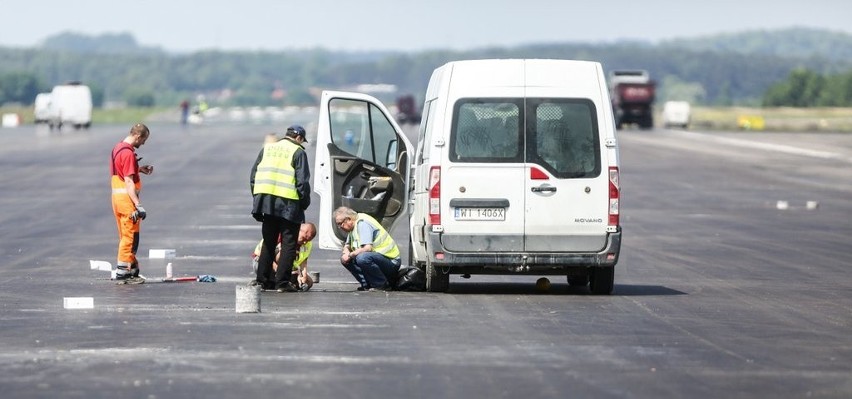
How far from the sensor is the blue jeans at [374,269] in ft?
56.9

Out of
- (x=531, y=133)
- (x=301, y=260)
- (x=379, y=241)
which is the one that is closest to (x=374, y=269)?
(x=379, y=241)

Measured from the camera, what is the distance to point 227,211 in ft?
111

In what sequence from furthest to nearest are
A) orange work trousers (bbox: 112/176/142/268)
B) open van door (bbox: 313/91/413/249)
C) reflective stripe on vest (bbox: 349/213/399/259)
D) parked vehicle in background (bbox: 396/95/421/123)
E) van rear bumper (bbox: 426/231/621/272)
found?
parked vehicle in background (bbox: 396/95/421/123) < open van door (bbox: 313/91/413/249) < orange work trousers (bbox: 112/176/142/268) < reflective stripe on vest (bbox: 349/213/399/259) < van rear bumper (bbox: 426/231/621/272)

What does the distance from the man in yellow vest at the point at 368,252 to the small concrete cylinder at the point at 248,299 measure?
2520mm

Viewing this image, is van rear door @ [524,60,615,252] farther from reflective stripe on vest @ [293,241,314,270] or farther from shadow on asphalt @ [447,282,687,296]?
reflective stripe on vest @ [293,241,314,270]

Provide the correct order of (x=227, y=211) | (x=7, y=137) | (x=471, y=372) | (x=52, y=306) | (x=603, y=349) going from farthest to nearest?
(x=7, y=137)
(x=227, y=211)
(x=52, y=306)
(x=603, y=349)
(x=471, y=372)

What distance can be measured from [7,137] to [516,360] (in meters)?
69.7

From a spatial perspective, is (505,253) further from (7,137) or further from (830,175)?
(7,137)

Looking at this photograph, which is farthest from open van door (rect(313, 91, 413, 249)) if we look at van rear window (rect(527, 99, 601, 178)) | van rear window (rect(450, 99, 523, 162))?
van rear window (rect(527, 99, 601, 178))

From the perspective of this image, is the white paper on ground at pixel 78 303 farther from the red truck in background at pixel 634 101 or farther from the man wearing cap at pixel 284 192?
the red truck in background at pixel 634 101

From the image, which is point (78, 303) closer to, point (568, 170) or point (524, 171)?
point (524, 171)

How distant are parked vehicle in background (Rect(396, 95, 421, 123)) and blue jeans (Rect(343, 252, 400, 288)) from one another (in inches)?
3473

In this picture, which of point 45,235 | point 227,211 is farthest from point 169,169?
point 45,235

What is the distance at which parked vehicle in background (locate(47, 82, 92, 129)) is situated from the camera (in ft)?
289
